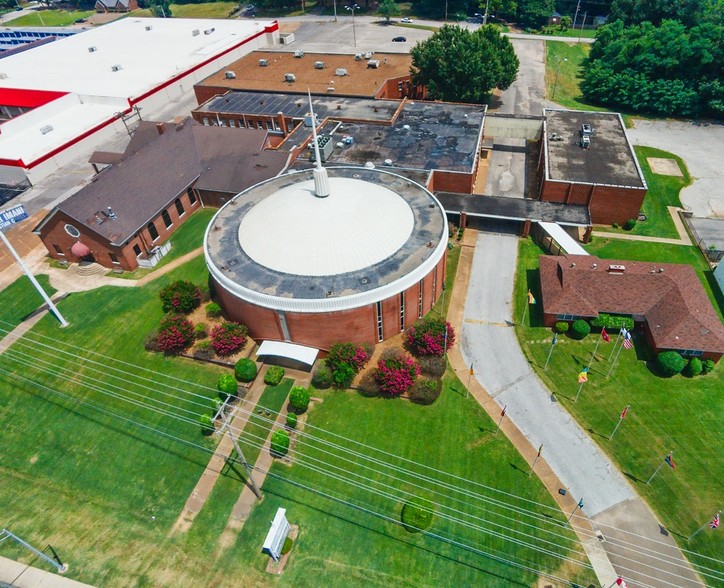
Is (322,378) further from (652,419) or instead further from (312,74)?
(312,74)

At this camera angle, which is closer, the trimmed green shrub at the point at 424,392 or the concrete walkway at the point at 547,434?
the concrete walkway at the point at 547,434

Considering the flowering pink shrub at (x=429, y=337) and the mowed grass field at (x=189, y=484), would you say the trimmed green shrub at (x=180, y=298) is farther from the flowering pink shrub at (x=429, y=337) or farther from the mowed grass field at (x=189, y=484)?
the flowering pink shrub at (x=429, y=337)

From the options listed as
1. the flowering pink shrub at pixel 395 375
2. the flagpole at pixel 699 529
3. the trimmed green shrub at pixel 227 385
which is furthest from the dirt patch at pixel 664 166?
the trimmed green shrub at pixel 227 385

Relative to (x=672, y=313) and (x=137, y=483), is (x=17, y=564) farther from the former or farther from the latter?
(x=672, y=313)

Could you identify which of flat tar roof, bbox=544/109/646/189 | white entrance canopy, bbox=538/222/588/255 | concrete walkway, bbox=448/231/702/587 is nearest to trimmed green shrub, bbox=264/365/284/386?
concrete walkway, bbox=448/231/702/587

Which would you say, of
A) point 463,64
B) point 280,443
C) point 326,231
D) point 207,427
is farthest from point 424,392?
point 463,64

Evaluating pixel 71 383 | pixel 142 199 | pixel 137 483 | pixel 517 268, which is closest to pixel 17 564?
pixel 137 483
